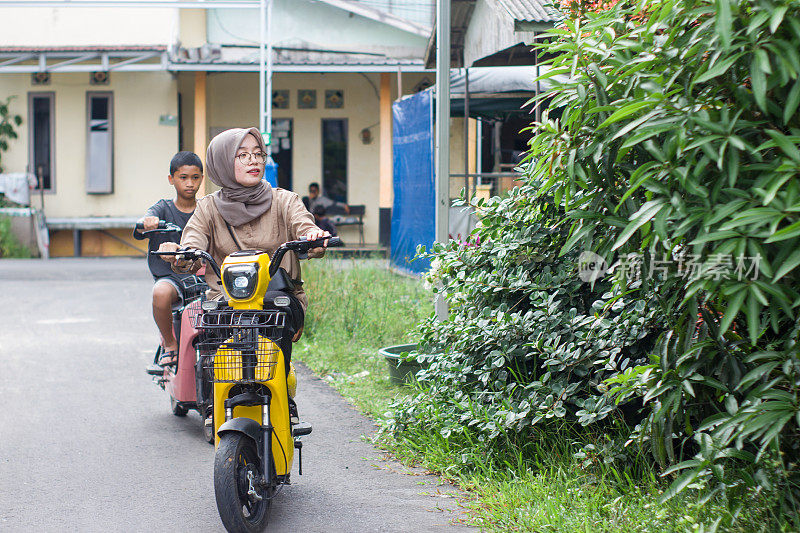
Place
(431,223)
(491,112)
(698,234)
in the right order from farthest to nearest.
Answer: (491,112), (431,223), (698,234)

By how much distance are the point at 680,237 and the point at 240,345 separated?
6.13 feet

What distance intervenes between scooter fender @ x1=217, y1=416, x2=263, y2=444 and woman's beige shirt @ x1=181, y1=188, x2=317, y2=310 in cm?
72

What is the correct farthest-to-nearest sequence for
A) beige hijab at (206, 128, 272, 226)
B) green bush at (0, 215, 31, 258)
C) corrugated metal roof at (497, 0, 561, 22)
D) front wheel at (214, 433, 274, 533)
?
green bush at (0, 215, 31, 258) → corrugated metal roof at (497, 0, 561, 22) → beige hijab at (206, 128, 272, 226) → front wheel at (214, 433, 274, 533)

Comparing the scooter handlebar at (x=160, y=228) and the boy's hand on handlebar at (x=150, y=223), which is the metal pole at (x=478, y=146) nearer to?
the scooter handlebar at (x=160, y=228)

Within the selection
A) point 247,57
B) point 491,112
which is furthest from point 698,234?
point 247,57

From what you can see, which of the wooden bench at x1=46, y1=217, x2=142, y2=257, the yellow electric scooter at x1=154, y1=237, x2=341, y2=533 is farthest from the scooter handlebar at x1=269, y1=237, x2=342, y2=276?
the wooden bench at x1=46, y1=217, x2=142, y2=257

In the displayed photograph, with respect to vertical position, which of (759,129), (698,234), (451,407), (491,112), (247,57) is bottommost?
(451,407)

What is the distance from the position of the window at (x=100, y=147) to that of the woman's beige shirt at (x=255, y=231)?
1741 centimetres

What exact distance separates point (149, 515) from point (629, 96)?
113 inches

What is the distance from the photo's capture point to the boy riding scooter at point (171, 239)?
625cm

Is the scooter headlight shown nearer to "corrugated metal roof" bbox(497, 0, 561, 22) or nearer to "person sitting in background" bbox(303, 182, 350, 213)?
"corrugated metal roof" bbox(497, 0, 561, 22)

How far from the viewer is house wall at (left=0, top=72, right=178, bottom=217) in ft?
69.3

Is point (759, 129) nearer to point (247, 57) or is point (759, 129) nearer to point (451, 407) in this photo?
point (451, 407)

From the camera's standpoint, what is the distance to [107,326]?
10867 mm
